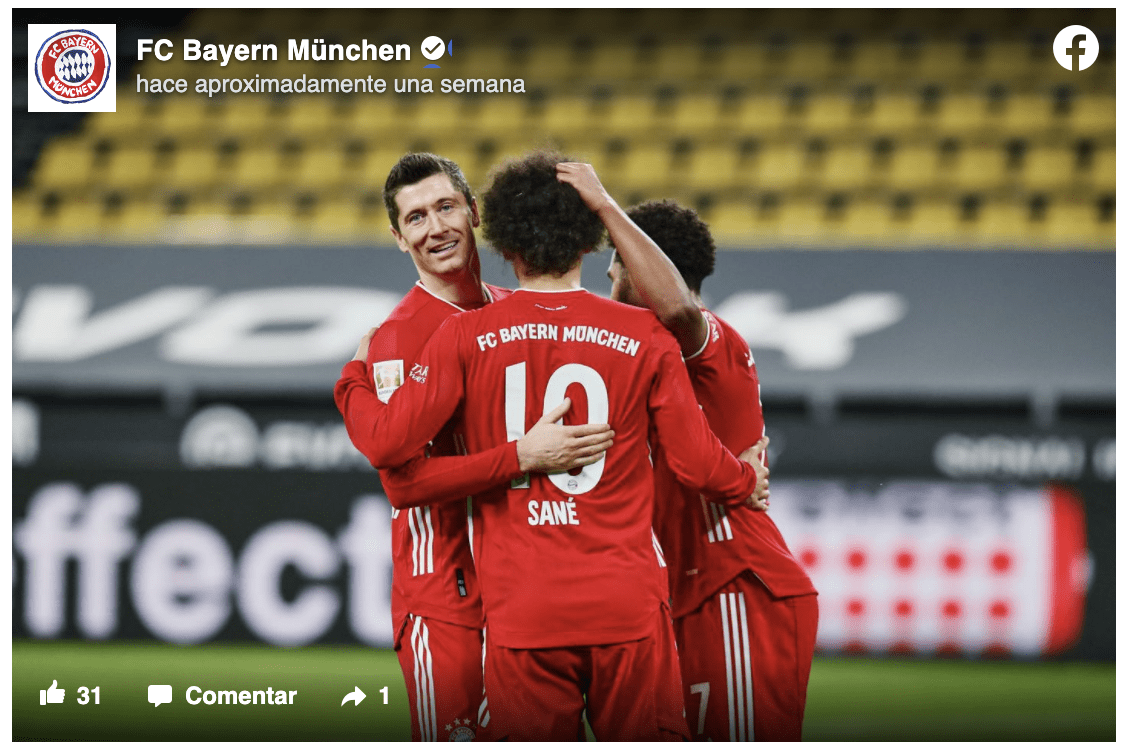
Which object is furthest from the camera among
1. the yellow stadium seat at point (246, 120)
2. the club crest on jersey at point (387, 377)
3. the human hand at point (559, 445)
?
the yellow stadium seat at point (246, 120)

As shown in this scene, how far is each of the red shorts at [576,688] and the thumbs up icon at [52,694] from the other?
181 centimetres

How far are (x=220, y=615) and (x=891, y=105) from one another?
418 centimetres

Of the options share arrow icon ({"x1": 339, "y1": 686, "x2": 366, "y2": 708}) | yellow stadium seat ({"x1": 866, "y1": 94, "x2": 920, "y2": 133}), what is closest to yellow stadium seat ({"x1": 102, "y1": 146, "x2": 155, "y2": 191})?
share arrow icon ({"x1": 339, "y1": 686, "x2": 366, "y2": 708})

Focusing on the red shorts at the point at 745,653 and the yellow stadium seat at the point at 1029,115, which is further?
the yellow stadium seat at the point at 1029,115

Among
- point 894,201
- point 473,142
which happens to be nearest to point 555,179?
point 473,142

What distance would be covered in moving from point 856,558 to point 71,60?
3.52 metres

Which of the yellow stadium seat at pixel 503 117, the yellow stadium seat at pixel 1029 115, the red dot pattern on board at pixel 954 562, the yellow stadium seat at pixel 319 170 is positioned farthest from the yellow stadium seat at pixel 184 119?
the yellow stadium seat at pixel 1029 115

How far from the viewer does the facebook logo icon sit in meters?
3.34

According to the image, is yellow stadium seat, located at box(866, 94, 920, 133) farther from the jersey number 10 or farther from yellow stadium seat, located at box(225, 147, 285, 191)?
the jersey number 10

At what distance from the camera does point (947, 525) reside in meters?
4.52

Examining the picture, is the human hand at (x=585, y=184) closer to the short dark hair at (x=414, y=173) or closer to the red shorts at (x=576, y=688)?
the short dark hair at (x=414, y=173)

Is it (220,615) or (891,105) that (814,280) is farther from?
(220,615)

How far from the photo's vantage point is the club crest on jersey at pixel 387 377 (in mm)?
2416

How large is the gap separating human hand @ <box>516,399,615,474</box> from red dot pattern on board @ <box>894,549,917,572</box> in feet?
8.99
